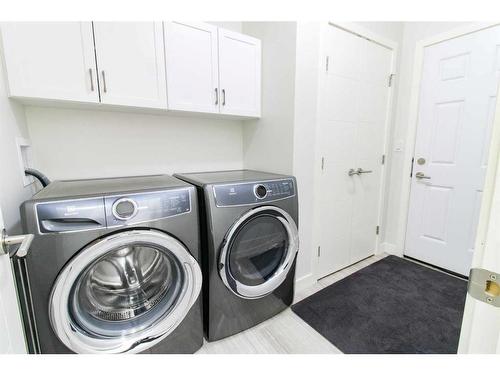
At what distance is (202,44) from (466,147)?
225 cm

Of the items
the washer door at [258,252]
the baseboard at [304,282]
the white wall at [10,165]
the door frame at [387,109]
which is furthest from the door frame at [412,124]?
the white wall at [10,165]

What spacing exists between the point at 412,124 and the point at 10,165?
2.97 m

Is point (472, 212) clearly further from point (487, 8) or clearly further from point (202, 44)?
point (202, 44)

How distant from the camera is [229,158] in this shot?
2.13 m

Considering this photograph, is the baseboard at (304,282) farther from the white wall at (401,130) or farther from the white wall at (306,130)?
the white wall at (401,130)

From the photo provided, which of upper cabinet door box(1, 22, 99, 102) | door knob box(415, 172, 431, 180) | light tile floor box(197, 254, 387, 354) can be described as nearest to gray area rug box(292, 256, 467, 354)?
light tile floor box(197, 254, 387, 354)

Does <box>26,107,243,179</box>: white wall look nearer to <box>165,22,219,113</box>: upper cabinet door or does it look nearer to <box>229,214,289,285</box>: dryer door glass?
<box>165,22,219,113</box>: upper cabinet door

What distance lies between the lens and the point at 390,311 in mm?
1640

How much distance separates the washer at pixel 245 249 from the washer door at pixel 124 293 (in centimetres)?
16

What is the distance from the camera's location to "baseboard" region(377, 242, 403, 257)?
8.00ft

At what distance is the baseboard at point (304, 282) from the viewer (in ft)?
6.07

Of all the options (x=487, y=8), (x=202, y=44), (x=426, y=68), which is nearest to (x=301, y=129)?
(x=202, y=44)

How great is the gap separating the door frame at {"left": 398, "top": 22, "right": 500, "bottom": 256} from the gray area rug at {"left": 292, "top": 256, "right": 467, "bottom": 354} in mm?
391

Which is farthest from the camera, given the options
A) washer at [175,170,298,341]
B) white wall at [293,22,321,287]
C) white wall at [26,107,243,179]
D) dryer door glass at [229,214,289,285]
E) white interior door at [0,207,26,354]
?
Result: white wall at [293,22,321,287]
